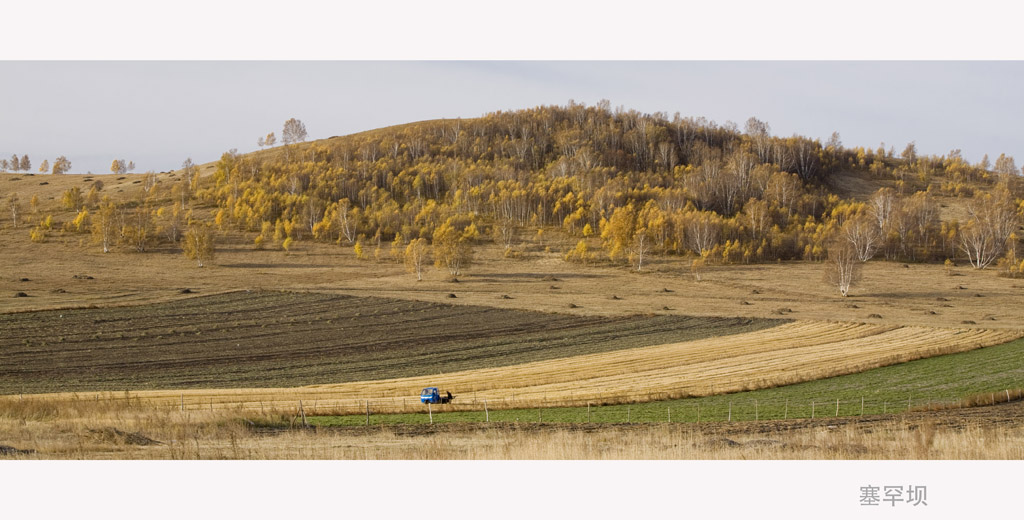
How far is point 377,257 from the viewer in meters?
113

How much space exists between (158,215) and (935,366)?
400 ft

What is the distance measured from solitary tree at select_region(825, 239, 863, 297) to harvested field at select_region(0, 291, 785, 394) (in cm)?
2490

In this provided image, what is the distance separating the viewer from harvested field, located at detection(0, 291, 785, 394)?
151 feet

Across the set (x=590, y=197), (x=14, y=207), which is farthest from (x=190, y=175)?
(x=590, y=197)

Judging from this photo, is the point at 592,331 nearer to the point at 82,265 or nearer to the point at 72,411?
the point at 72,411

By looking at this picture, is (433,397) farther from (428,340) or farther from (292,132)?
(292,132)

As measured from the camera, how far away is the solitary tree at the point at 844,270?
3356 inches

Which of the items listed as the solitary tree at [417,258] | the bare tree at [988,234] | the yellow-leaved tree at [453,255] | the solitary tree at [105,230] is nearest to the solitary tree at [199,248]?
the solitary tree at [105,230]

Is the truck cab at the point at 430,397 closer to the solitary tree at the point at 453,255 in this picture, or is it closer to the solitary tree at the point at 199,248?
the solitary tree at the point at 453,255

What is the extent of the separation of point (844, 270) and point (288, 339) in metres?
62.7

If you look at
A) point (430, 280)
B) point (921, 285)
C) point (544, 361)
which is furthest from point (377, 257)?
point (921, 285)

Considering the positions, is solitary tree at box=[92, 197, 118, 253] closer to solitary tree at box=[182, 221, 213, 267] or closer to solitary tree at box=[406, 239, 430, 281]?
solitary tree at box=[182, 221, 213, 267]

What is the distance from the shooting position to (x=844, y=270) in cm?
8538

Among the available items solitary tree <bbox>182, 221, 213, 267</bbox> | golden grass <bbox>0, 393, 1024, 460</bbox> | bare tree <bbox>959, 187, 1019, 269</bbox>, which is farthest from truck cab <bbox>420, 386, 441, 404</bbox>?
bare tree <bbox>959, 187, 1019, 269</bbox>
